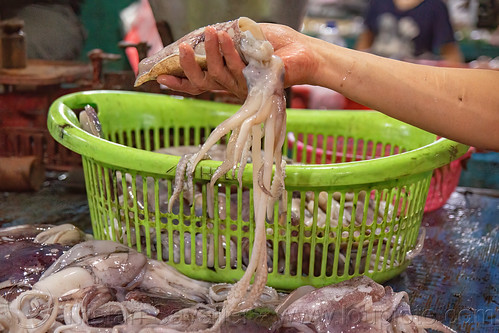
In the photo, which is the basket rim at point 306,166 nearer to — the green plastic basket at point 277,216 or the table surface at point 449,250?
the green plastic basket at point 277,216

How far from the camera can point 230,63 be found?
5.16 feet

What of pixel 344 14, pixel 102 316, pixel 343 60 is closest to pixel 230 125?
pixel 343 60

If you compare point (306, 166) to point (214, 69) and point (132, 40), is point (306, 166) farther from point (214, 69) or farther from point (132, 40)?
point (132, 40)

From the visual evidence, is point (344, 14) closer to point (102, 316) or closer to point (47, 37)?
point (47, 37)

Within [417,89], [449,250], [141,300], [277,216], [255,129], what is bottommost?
[449,250]

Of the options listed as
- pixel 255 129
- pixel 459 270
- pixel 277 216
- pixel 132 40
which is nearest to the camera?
pixel 255 129

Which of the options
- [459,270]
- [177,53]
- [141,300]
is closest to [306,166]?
[177,53]

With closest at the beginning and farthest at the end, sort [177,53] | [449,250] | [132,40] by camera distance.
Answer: [177,53], [449,250], [132,40]

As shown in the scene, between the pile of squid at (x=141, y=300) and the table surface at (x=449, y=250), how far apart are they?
11.8 inches

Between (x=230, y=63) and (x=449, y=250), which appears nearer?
(x=230, y=63)

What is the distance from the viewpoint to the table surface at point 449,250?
1.87m

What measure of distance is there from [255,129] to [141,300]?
69cm

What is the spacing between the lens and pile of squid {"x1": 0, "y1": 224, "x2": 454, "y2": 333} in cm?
155

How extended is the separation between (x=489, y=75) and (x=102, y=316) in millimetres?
1429
